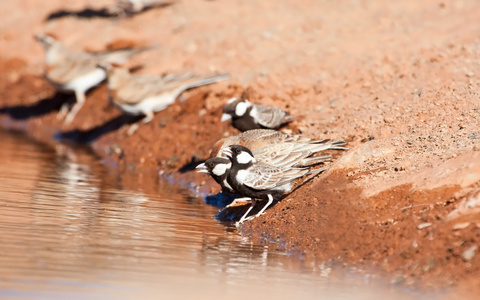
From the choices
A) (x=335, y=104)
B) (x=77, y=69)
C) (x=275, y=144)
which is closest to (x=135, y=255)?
(x=275, y=144)

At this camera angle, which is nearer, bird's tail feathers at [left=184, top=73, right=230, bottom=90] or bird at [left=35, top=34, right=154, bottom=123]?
bird's tail feathers at [left=184, top=73, right=230, bottom=90]

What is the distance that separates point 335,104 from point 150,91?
4.30 metres

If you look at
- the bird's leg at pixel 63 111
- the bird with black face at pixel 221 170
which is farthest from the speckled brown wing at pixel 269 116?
A: the bird's leg at pixel 63 111

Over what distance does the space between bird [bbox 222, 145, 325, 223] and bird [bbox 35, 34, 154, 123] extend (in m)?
9.25

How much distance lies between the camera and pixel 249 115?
13.1 m

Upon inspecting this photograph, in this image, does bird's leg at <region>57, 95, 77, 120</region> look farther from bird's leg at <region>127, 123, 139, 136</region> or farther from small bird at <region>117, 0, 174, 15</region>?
bird's leg at <region>127, 123, 139, 136</region>

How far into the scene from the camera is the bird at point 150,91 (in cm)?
1628

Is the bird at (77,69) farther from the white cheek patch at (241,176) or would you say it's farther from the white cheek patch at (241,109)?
the white cheek patch at (241,176)

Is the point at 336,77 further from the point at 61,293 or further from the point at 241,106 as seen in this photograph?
the point at 61,293

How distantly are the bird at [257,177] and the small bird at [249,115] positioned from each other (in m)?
2.82

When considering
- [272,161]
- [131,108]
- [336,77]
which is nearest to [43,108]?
[131,108]

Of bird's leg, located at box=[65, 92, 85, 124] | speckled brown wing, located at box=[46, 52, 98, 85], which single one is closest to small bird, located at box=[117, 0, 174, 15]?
speckled brown wing, located at box=[46, 52, 98, 85]

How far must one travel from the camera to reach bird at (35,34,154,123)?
757 inches

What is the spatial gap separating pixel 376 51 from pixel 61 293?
11.0m
